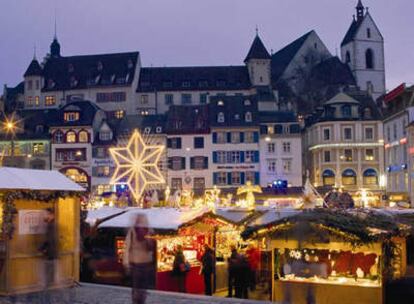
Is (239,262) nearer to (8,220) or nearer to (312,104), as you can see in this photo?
(8,220)

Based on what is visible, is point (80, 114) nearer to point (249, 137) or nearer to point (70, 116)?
point (70, 116)

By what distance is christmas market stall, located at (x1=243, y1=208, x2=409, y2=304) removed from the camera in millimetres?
13602

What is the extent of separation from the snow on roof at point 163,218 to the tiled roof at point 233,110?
4426 cm

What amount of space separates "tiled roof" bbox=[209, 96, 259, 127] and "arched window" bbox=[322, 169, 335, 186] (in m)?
8.41

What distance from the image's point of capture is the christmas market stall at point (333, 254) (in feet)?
44.6

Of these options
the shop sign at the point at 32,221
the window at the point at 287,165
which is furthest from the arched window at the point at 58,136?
the shop sign at the point at 32,221

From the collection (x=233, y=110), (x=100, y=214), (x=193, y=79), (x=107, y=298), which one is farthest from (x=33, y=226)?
(x=193, y=79)

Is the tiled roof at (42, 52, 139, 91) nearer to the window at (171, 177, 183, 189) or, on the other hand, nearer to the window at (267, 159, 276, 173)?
the window at (171, 177, 183, 189)

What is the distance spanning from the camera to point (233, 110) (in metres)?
64.8

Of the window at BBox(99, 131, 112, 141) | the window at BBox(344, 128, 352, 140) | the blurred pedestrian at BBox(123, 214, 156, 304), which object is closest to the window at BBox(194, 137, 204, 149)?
the window at BBox(99, 131, 112, 141)

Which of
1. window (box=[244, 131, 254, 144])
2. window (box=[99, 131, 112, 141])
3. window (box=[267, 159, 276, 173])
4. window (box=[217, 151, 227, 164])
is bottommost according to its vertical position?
window (box=[267, 159, 276, 173])

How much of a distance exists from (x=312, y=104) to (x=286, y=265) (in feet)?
230

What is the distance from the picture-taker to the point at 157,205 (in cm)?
2320

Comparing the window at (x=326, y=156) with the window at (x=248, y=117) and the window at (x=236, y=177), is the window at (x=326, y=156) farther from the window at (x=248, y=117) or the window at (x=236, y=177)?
the window at (x=236, y=177)
